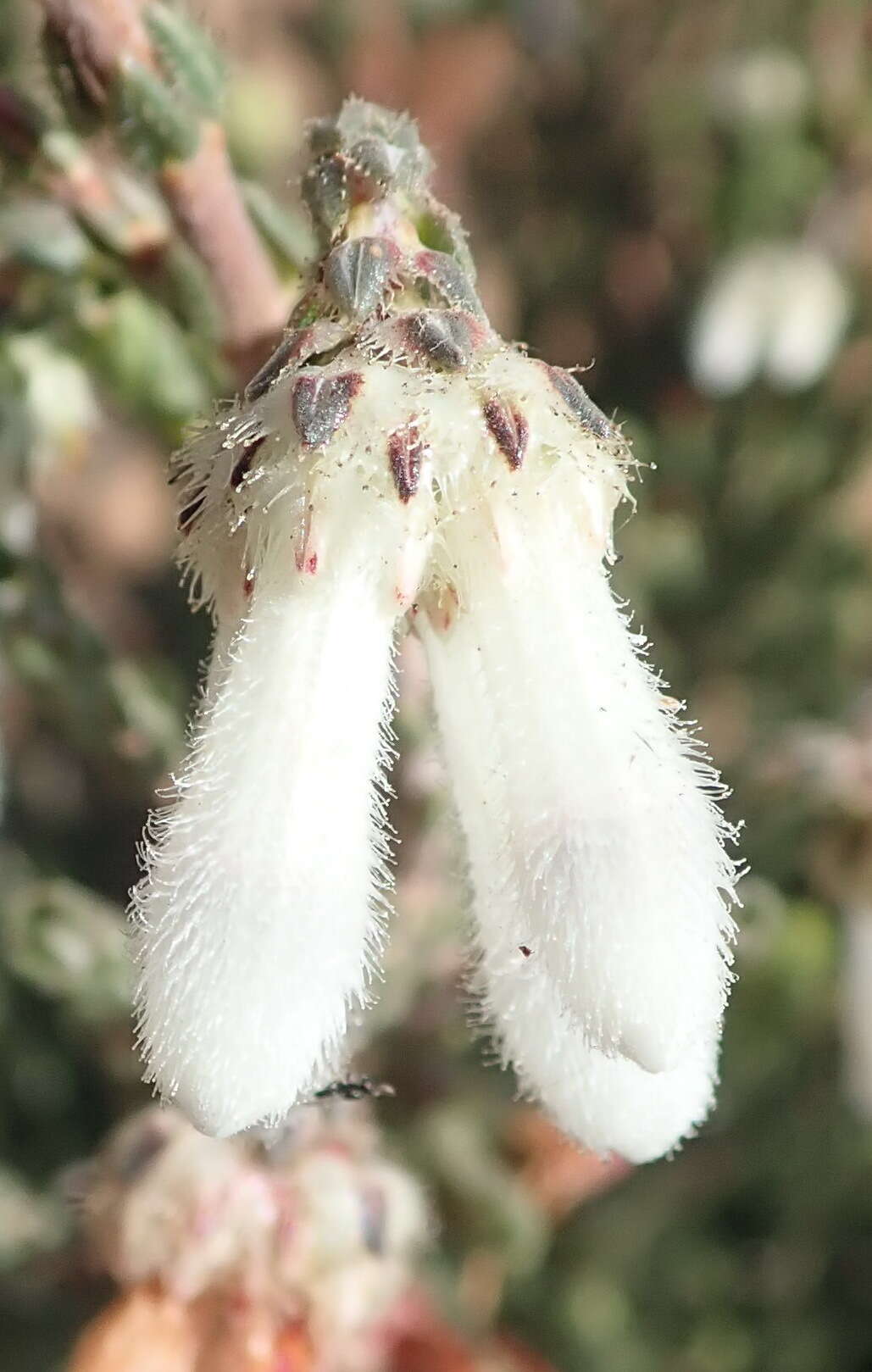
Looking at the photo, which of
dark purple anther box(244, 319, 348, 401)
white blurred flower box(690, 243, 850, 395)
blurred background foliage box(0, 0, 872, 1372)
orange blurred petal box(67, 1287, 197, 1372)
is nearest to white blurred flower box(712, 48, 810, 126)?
blurred background foliage box(0, 0, 872, 1372)

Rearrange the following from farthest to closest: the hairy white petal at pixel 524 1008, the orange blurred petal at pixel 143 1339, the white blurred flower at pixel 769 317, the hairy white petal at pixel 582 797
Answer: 1. the white blurred flower at pixel 769 317
2. the orange blurred petal at pixel 143 1339
3. the hairy white petal at pixel 524 1008
4. the hairy white petal at pixel 582 797

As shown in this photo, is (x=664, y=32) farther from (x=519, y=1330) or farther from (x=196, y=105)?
(x=519, y=1330)

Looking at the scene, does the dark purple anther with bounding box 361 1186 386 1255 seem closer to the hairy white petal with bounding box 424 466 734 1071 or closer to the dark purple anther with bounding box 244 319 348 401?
the hairy white petal with bounding box 424 466 734 1071

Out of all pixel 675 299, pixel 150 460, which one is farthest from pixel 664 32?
pixel 150 460

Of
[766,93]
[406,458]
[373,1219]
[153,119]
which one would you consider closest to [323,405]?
[406,458]

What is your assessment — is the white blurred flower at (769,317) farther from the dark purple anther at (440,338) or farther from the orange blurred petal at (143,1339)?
the orange blurred petal at (143,1339)

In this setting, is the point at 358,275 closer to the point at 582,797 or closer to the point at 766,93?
the point at 582,797

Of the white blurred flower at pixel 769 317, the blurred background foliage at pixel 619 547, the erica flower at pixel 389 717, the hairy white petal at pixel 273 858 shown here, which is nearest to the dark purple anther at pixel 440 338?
the erica flower at pixel 389 717
